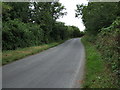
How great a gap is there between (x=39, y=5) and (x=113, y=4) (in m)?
18.3

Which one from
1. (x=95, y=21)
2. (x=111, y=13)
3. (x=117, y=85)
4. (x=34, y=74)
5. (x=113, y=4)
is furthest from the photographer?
(x=95, y=21)

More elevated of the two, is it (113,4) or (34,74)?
(113,4)

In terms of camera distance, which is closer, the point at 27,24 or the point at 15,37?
the point at 15,37

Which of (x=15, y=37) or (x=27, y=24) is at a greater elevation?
(x=27, y=24)

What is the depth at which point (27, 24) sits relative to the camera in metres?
20.6

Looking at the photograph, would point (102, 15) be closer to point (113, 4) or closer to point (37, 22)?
point (113, 4)

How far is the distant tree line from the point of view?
46.0ft

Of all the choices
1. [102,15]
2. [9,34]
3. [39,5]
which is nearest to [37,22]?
[39,5]

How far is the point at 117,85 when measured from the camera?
460 centimetres

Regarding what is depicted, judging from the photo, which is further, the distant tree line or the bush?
the distant tree line

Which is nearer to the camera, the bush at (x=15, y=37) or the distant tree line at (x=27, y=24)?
the bush at (x=15, y=37)

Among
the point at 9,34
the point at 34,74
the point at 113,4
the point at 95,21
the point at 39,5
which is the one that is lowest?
the point at 34,74

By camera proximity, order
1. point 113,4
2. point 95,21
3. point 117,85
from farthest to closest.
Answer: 1. point 95,21
2. point 113,4
3. point 117,85

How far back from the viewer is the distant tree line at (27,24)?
46.0 ft
